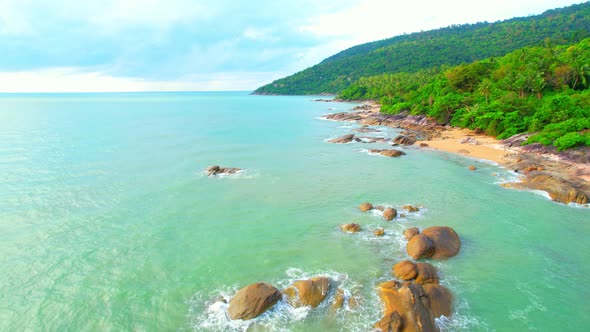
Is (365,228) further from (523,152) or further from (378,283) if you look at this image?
(523,152)

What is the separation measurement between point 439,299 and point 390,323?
3.05m

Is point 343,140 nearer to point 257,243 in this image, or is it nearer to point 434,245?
point 257,243

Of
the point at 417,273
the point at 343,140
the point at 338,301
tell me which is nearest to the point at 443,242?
the point at 417,273

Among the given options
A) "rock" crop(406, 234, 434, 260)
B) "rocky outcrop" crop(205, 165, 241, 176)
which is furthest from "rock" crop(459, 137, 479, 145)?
"rock" crop(406, 234, 434, 260)

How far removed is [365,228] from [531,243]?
1035 cm

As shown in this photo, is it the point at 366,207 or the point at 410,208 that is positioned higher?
the point at 366,207

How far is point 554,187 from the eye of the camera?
91.2ft

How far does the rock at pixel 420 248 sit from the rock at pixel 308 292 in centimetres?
584

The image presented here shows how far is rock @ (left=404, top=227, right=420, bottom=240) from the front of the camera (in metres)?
20.4

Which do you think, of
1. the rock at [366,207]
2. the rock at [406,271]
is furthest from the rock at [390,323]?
the rock at [366,207]

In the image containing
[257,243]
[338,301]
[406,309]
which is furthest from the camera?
[257,243]

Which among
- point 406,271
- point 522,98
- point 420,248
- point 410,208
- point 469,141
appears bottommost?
point 469,141

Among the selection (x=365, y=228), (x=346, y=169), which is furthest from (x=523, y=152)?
(x=365, y=228)

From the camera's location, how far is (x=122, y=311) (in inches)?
588
